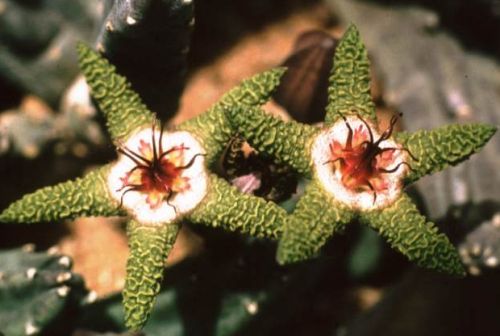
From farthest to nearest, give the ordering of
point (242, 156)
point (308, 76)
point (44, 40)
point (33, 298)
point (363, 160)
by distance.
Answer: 1. point (44, 40)
2. point (308, 76)
3. point (33, 298)
4. point (242, 156)
5. point (363, 160)

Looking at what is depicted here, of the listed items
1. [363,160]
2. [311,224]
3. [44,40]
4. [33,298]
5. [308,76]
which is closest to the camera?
[311,224]

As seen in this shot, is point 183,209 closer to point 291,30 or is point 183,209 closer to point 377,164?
point 377,164

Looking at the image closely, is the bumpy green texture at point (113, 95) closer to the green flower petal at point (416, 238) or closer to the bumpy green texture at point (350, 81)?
the bumpy green texture at point (350, 81)

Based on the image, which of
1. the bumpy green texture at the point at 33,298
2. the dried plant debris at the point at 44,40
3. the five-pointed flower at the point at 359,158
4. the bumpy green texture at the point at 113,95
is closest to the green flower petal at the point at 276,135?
the five-pointed flower at the point at 359,158

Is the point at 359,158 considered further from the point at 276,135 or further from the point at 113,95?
the point at 113,95

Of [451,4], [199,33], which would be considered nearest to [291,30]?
[199,33]

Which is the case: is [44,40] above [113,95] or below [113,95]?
below

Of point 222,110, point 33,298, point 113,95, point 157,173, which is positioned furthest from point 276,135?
point 33,298

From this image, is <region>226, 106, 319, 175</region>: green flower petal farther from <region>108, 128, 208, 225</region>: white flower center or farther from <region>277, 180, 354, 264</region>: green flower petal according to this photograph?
<region>108, 128, 208, 225</region>: white flower center
